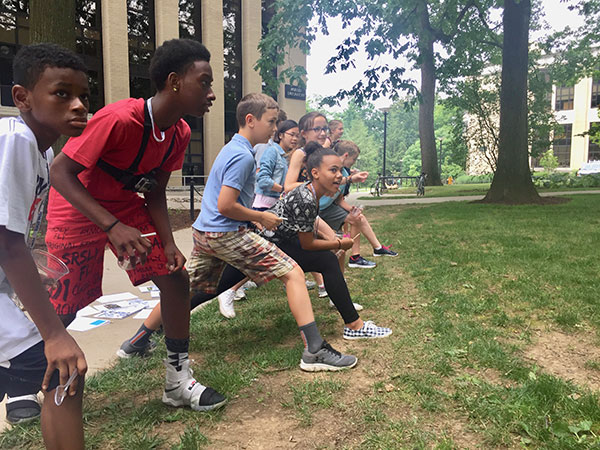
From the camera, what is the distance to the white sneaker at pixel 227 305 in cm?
433

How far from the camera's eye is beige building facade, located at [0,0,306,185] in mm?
21766

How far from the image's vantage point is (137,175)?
2480mm

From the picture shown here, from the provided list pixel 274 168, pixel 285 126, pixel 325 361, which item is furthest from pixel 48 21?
pixel 325 361

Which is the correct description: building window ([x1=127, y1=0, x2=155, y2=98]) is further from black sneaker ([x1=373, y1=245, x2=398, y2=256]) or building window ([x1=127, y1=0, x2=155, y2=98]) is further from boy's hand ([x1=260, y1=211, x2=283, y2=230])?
boy's hand ([x1=260, y1=211, x2=283, y2=230])

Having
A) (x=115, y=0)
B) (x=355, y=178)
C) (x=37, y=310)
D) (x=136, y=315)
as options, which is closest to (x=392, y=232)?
(x=355, y=178)

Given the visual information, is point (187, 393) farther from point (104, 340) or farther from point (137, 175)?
point (104, 340)

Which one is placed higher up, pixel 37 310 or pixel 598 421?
pixel 37 310

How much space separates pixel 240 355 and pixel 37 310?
6.66 feet

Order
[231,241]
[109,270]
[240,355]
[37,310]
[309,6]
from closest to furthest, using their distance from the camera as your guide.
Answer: [37,310] < [231,241] < [240,355] < [109,270] < [309,6]

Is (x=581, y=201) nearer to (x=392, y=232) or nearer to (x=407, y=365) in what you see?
(x=392, y=232)

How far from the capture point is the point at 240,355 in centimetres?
347

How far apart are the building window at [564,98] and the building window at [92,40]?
53.7 meters

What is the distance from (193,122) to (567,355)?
2469cm

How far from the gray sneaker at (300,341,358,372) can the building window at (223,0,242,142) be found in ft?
80.4
